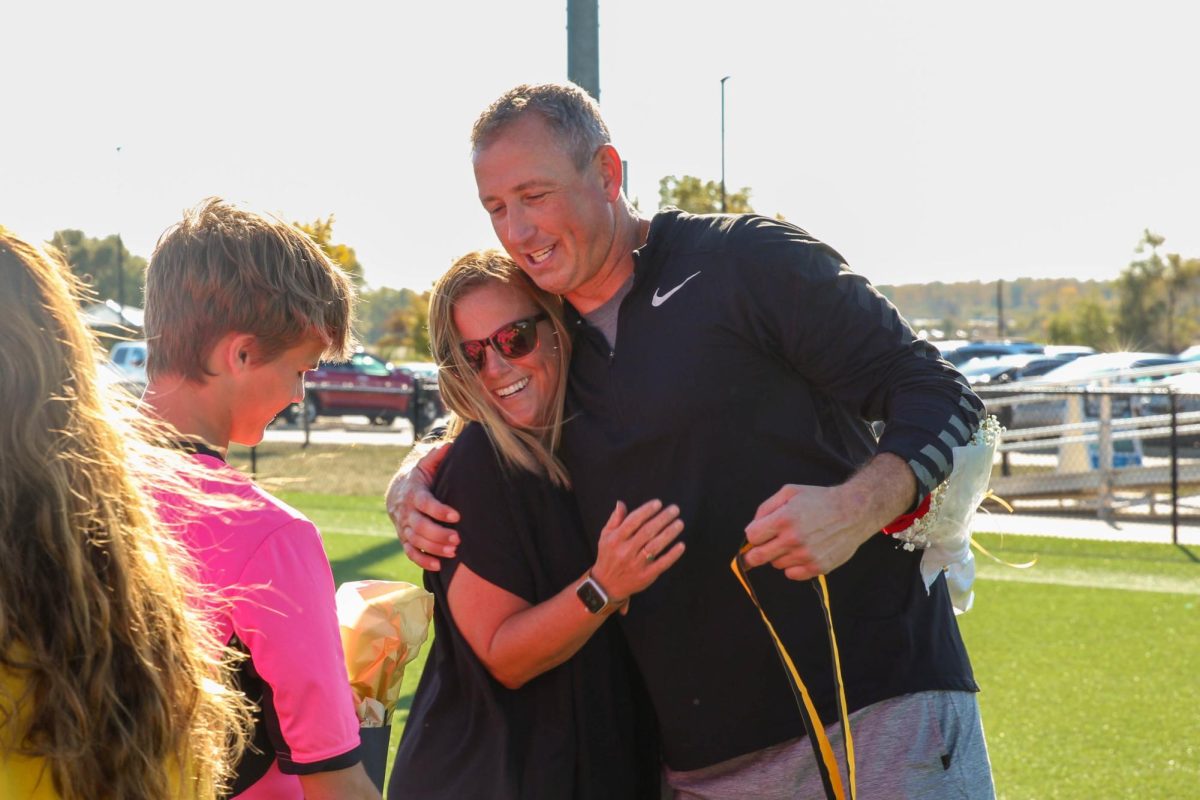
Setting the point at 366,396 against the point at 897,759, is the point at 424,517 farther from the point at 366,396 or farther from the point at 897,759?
the point at 366,396

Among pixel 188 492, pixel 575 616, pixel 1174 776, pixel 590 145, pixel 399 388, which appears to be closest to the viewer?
pixel 188 492

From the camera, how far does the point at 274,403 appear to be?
233 cm

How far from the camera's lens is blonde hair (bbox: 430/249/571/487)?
2.89 m

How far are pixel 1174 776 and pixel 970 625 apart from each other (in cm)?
337

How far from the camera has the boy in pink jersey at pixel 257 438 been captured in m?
2.05

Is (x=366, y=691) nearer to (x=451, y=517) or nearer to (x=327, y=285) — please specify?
Answer: (x=451, y=517)

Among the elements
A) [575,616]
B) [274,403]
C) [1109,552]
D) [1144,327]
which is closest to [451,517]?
[575,616]

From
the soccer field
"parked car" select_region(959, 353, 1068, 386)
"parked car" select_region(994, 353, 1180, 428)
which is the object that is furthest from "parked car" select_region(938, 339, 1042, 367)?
the soccer field

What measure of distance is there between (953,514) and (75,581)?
1889 millimetres

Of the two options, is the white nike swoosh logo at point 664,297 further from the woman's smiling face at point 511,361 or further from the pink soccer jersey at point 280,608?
the pink soccer jersey at point 280,608

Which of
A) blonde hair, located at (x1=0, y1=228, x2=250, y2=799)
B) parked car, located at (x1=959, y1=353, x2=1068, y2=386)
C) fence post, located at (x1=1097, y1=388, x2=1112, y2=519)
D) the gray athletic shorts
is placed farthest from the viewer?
parked car, located at (x1=959, y1=353, x2=1068, y2=386)

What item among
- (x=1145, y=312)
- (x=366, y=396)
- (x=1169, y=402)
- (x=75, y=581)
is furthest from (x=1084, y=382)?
(x=1145, y=312)

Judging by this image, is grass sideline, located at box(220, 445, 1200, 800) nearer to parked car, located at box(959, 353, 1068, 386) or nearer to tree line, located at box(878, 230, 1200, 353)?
parked car, located at box(959, 353, 1068, 386)

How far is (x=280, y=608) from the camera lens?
6.67 feet
